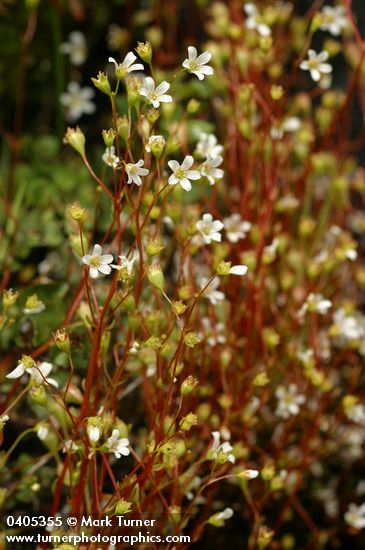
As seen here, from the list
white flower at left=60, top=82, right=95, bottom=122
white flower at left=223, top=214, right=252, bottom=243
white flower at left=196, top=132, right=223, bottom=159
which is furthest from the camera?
white flower at left=60, top=82, right=95, bottom=122

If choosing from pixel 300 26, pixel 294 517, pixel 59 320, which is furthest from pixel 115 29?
pixel 294 517

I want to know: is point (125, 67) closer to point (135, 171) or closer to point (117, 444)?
point (135, 171)

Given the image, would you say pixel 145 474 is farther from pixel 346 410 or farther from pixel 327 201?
pixel 327 201

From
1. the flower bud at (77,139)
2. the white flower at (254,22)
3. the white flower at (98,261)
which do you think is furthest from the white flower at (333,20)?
the white flower at (98,261)

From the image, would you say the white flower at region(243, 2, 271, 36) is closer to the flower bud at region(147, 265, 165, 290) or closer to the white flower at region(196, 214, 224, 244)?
the white flower at region(196, 214, 224, 244)

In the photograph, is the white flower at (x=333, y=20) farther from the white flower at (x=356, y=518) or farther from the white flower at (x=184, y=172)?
the white flower at (x=356, y=518)

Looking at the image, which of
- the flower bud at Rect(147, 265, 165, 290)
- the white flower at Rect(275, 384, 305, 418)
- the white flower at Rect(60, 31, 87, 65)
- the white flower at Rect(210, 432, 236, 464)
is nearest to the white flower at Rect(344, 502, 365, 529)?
the white flower at Rect(275, 384, 305, 418)
